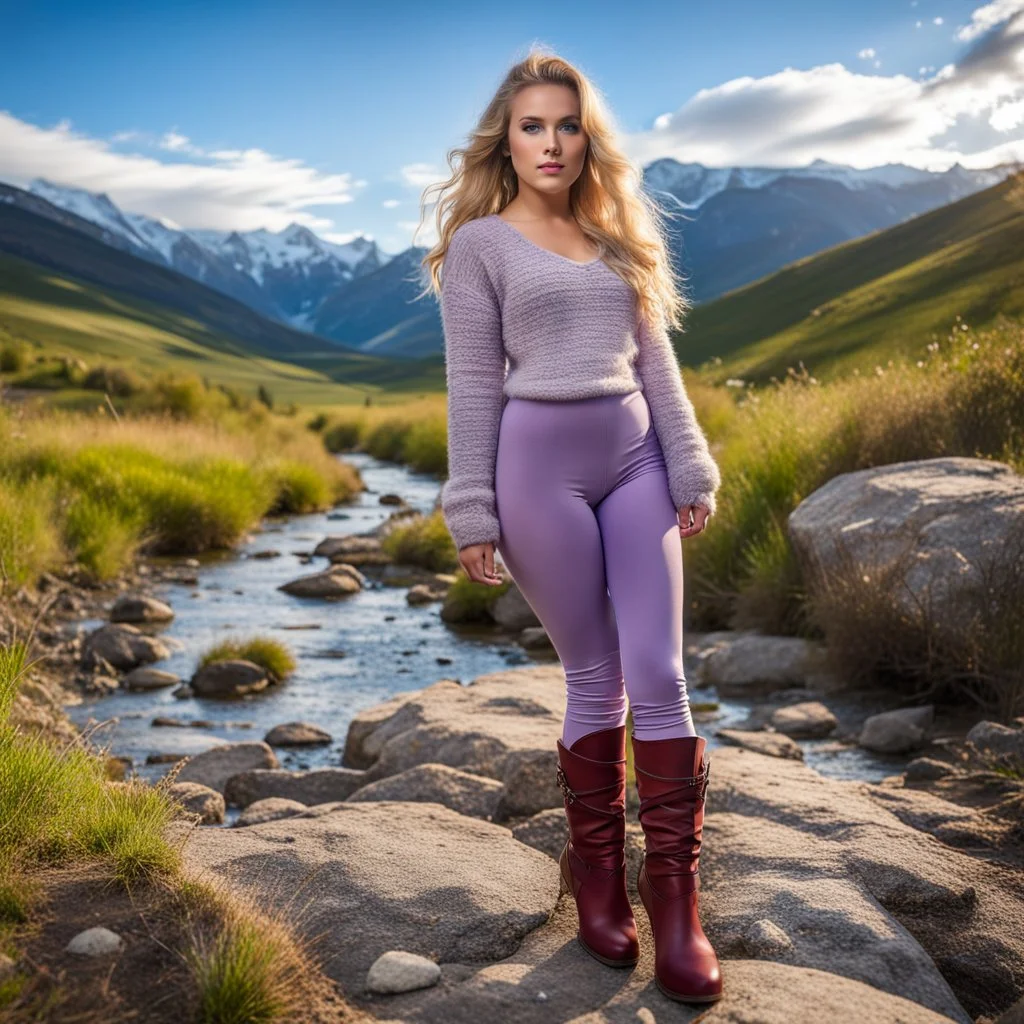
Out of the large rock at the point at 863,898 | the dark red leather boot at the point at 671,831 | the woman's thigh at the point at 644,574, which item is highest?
the woman's thigh at the point at 644,574

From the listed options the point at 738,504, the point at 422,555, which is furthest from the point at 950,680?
the point at 422,555

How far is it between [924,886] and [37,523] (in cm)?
1048

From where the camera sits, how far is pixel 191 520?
1605 centimetres

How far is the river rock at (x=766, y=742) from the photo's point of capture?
6438 millimetres

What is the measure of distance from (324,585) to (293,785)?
725cm

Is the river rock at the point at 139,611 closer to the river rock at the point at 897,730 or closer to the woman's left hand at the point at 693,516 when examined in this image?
the river rock at the point at 897,730

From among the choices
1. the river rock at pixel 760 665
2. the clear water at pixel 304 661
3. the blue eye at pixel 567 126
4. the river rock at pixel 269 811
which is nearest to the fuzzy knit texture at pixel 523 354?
the blue eye at pixel 567 126

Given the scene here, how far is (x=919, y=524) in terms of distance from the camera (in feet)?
24.1

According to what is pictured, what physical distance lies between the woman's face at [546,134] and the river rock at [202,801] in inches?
138

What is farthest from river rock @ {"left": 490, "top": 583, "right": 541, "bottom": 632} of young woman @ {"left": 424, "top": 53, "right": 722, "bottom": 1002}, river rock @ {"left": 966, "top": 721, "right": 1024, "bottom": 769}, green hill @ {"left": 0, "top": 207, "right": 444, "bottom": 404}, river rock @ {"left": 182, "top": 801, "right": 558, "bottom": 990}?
green hill @ {"left": 0, "top": 207, "right": 444, "bottom": 404}

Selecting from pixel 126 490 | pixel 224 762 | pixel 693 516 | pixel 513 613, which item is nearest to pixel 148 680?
pixel 224 762

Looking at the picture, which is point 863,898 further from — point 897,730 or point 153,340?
point 153,340

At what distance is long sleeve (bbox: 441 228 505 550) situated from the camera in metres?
3.10

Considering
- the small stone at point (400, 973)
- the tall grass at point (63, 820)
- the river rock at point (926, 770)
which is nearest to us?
the small stone at point (400, 973)
